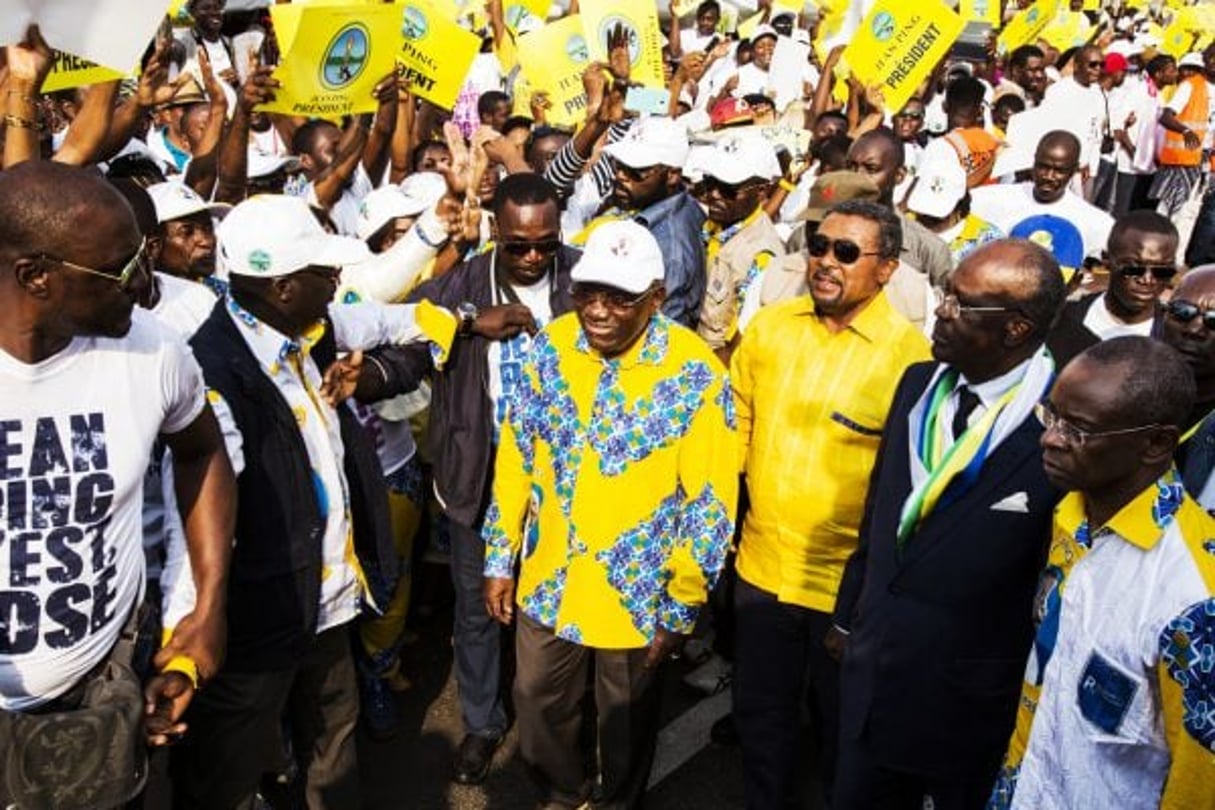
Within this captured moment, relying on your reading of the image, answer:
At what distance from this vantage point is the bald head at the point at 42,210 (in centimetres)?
221

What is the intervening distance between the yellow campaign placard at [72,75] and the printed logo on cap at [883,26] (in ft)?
17.3

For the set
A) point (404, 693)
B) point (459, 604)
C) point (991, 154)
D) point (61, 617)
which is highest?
point (991, 154)

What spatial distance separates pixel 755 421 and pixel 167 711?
6.71 feet

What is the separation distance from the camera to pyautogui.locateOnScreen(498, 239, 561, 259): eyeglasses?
13.2ft

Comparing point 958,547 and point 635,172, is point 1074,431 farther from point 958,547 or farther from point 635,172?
point 635,172

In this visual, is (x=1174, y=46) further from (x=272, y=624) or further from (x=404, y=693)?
(x=272, y=624)

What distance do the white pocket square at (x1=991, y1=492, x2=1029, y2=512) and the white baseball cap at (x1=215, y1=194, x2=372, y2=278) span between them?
194 cm

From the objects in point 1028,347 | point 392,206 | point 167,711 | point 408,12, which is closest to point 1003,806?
point 1028,347

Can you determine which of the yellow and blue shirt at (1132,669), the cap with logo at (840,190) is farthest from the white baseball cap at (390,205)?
the yellow and blue shirt at (1132,669)

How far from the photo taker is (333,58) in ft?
17.8

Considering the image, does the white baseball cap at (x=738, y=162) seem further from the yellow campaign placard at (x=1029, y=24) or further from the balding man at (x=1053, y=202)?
the yellow campaign placard at (x=1029, y=24)

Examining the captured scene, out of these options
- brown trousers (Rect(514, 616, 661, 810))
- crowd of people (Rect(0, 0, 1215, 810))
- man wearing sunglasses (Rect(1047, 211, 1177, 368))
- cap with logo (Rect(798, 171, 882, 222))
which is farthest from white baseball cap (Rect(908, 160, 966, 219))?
brown trousers (Rect(514, 616, 661, 810))

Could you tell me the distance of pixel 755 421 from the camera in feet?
12.3

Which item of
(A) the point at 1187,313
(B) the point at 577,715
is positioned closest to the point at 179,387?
(B) the point at 577,715
